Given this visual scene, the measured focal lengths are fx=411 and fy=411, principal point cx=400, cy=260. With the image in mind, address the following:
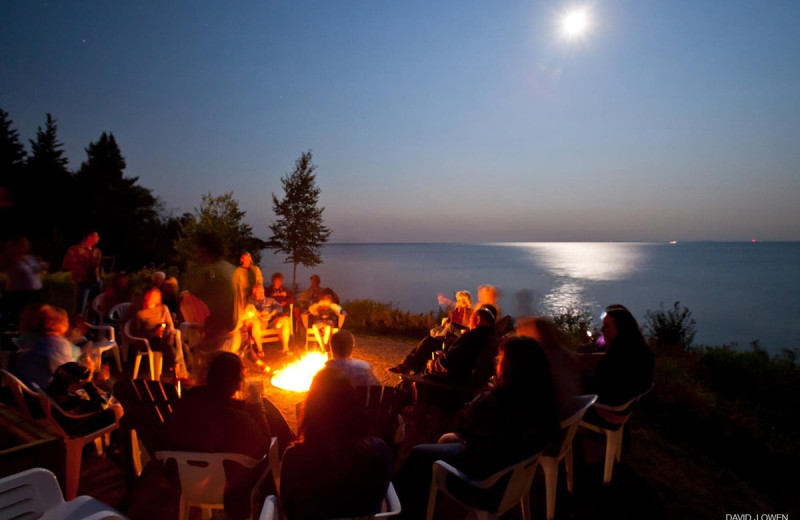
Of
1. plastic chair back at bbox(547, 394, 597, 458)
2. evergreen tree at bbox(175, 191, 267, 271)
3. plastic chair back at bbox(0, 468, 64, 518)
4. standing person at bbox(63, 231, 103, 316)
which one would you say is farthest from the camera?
evergreen tree at bbox(175, 191, 267, 271)

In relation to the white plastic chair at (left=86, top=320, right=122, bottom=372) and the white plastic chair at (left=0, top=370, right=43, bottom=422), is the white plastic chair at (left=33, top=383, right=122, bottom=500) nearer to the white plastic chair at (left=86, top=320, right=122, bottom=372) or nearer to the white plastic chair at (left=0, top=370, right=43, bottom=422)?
the white plastic chair at (left=0, top=370, right=43, bottom=422)

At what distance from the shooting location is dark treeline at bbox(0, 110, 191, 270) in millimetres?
22734

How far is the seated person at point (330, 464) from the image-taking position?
1.74m

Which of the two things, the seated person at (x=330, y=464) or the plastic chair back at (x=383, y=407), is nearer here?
the seated person at (x=330, y=464)

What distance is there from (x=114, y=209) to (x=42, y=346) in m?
27.1

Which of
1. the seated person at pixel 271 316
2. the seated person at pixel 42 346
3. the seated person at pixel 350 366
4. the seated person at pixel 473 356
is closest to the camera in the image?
the seated person at pixel 42 346

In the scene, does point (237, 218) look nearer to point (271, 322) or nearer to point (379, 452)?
point (271, 322)

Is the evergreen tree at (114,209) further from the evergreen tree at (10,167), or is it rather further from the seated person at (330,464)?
the seated person at (330,464)

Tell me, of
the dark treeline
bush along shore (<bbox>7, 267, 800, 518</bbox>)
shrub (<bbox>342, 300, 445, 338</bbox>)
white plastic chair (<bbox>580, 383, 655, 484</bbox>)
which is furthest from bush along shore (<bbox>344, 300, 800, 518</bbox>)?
the dark treeline

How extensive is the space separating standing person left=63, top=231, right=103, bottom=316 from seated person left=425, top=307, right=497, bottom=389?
20.2 ft

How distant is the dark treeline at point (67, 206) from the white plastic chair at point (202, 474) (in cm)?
2093

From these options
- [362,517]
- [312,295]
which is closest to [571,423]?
[362,517]

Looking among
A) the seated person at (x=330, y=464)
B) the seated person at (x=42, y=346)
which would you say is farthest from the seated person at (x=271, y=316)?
the seated person at (x=330, y=464)

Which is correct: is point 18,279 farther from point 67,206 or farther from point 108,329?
point 67,206
